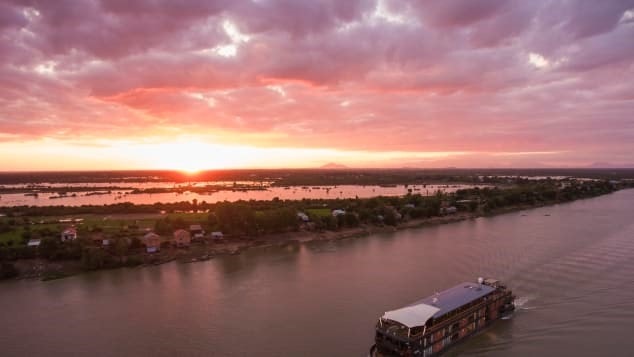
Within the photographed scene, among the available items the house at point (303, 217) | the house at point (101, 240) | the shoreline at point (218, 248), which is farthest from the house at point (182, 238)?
the house at point (303, 217)

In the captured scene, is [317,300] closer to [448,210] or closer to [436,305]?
[436,305]

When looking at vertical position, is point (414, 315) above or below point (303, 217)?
below

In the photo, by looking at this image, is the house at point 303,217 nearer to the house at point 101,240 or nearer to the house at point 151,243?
the house at point 151,243

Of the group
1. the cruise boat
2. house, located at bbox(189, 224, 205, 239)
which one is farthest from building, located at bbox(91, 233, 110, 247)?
the cruise boat

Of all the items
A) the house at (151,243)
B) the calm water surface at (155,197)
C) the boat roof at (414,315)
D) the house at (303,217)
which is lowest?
the boat roof at (414,315)

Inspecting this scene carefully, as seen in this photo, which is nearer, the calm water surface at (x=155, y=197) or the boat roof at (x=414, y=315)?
the boat roof at (x=414, y=315)

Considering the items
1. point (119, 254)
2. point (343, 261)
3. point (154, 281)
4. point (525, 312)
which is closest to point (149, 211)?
point (119, 254)

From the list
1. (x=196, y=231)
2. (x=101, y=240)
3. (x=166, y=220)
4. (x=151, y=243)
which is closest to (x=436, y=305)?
(x=151, y=243)
